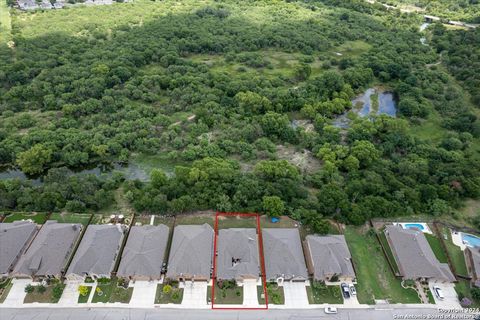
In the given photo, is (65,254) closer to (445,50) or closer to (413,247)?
(413,247)

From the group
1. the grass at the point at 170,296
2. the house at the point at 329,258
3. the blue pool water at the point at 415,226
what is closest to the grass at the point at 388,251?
the blue pool water at the point at 415,226

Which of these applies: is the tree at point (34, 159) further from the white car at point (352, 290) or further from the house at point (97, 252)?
the white car at point (352, 290)

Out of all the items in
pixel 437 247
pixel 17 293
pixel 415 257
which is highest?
pixel 415 257

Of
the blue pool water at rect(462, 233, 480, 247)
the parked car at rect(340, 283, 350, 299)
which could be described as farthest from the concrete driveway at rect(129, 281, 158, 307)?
the blue pool water at rect(462, 233, 480, 247)

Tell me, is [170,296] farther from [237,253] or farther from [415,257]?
[415,257]

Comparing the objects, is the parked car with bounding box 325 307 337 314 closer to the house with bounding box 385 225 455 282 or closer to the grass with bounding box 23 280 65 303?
the house with bounding box 385 225 455 282

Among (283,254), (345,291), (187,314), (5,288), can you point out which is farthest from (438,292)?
(5,288)

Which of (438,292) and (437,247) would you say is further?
(437,247)
